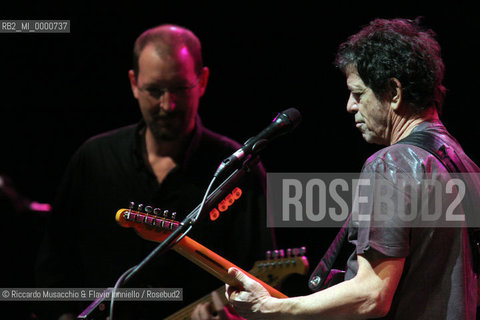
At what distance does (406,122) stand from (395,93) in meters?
0.12

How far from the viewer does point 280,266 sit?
8.57ft

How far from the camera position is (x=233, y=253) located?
338cm

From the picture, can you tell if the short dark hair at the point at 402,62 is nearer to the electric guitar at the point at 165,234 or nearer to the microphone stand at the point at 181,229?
the microphone stand at the point at 181,229

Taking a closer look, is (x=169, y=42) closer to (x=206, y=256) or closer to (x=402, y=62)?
(x=206, y=256)

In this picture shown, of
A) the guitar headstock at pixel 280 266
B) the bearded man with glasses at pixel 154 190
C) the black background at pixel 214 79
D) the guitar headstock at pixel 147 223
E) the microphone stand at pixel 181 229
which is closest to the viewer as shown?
the microphone stand at pixel 181 229

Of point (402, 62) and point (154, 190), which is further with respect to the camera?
point (154, 190)

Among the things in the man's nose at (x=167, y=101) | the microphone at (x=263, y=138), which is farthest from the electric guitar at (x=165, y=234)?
the man's nose at (x=167, y=101)

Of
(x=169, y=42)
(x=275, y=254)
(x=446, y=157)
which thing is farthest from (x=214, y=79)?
(x=446, y=157)

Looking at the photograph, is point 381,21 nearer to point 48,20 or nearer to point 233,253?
point 233,253

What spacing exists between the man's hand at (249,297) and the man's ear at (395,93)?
2.83 feet

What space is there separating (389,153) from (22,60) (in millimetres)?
2796

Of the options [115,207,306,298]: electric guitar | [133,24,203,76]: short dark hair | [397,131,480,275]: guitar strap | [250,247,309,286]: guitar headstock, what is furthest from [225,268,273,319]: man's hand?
[133,24,203,76]: short dark hair

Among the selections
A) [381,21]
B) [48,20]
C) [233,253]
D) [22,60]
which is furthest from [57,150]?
[381,21]

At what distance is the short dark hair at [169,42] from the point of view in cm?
337
